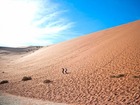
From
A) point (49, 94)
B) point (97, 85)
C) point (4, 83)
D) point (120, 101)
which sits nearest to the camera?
point (120, 101)

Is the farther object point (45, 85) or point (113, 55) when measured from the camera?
point (113, 55)

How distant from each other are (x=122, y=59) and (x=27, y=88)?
11642mm

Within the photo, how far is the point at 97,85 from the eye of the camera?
14.5 meters

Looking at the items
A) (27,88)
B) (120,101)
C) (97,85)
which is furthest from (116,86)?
(27,88)

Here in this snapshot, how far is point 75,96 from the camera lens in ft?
41.7

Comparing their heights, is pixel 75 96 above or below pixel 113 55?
below

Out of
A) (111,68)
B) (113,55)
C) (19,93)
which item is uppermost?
(113,55)

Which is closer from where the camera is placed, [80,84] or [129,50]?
[80,84]

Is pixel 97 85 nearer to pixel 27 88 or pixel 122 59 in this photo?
pixel 27 88

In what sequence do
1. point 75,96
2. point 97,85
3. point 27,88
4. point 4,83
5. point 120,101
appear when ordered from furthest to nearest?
point 4,83
point 27,88
point 97,85
point 75,96
point 120,101

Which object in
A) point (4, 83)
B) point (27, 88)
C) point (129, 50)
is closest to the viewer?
point (27, 88)

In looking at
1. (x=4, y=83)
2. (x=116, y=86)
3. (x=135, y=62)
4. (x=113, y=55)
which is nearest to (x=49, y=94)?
(x=116, y=86)

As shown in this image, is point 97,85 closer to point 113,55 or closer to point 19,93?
point 19,93

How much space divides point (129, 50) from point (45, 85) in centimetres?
1315
